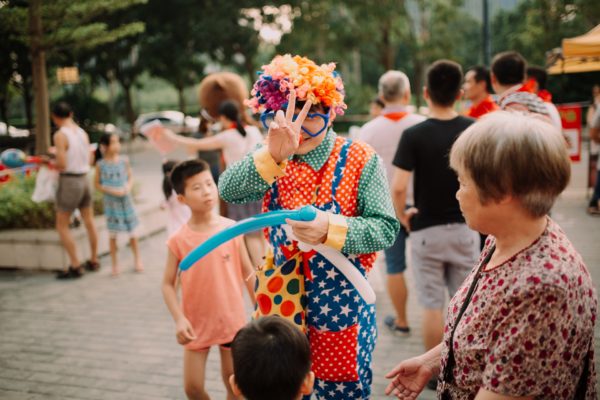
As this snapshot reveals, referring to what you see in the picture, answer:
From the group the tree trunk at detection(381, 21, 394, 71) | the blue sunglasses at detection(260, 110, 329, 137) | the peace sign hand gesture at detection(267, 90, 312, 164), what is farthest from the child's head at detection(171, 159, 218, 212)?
the tree trunk at detection(381, 21, 394, 71)

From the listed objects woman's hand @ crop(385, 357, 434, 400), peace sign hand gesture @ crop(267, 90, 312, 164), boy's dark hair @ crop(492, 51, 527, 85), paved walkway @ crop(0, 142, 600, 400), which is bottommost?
paved walkway @ crop(0, 142, 600, 400)

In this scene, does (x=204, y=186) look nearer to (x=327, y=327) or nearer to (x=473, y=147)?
(x=327, y=327)

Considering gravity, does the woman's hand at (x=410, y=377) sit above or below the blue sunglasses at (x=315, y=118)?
below

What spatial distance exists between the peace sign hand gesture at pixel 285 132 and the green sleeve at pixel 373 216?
1.12 feet

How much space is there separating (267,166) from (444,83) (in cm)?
195

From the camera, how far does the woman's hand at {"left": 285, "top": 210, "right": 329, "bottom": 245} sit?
1.93 m

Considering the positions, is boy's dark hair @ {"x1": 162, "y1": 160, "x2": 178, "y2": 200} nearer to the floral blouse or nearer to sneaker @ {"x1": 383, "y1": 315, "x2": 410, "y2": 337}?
sneaker @ {"x1": 383, "y1": 315, "x2": 410, "y2": 337}

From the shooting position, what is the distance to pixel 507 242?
4.89ft

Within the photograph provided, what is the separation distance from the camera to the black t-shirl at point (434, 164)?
3.42m

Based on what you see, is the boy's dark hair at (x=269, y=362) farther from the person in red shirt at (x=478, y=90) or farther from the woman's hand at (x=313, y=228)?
the person in red shirt at (x=478, y=90)

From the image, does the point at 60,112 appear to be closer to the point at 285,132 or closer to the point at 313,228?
the point at 285,132

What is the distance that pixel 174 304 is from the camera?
281 centimetres

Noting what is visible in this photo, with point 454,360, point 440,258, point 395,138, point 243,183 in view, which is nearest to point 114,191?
point 395,138

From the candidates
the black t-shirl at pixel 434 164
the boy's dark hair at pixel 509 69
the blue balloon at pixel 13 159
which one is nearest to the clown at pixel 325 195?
the black t-shirl at pixel 434 164
